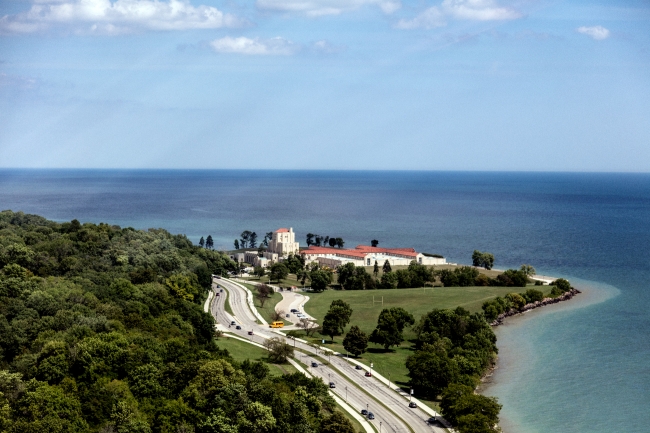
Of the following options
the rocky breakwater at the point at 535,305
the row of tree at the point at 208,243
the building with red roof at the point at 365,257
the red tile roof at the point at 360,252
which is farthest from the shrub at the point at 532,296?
the row of tree at the point at 208,243

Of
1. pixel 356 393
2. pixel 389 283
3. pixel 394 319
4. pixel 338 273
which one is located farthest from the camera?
pixel 338 273

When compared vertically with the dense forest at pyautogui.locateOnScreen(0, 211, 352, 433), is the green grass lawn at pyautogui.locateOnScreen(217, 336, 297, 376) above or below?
below

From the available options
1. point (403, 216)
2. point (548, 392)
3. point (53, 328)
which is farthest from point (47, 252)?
point (403, 216)

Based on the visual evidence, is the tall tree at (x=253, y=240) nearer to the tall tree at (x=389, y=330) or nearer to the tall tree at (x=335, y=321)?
the tall tree at (x=335, y=321)

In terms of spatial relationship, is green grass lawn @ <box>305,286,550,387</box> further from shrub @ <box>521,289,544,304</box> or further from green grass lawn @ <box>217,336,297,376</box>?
green grass lawn @ <box>217,336,297,376</box>

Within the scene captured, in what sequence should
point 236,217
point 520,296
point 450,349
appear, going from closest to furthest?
point 450,349, point 520,296, point 236,217

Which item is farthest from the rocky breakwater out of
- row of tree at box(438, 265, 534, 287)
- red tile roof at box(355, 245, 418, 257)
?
red tile roof at box(355, 245, 418, 257)

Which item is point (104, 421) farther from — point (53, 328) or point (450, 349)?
point (450, 349)

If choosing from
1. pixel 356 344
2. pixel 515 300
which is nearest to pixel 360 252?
pixel 515 300
